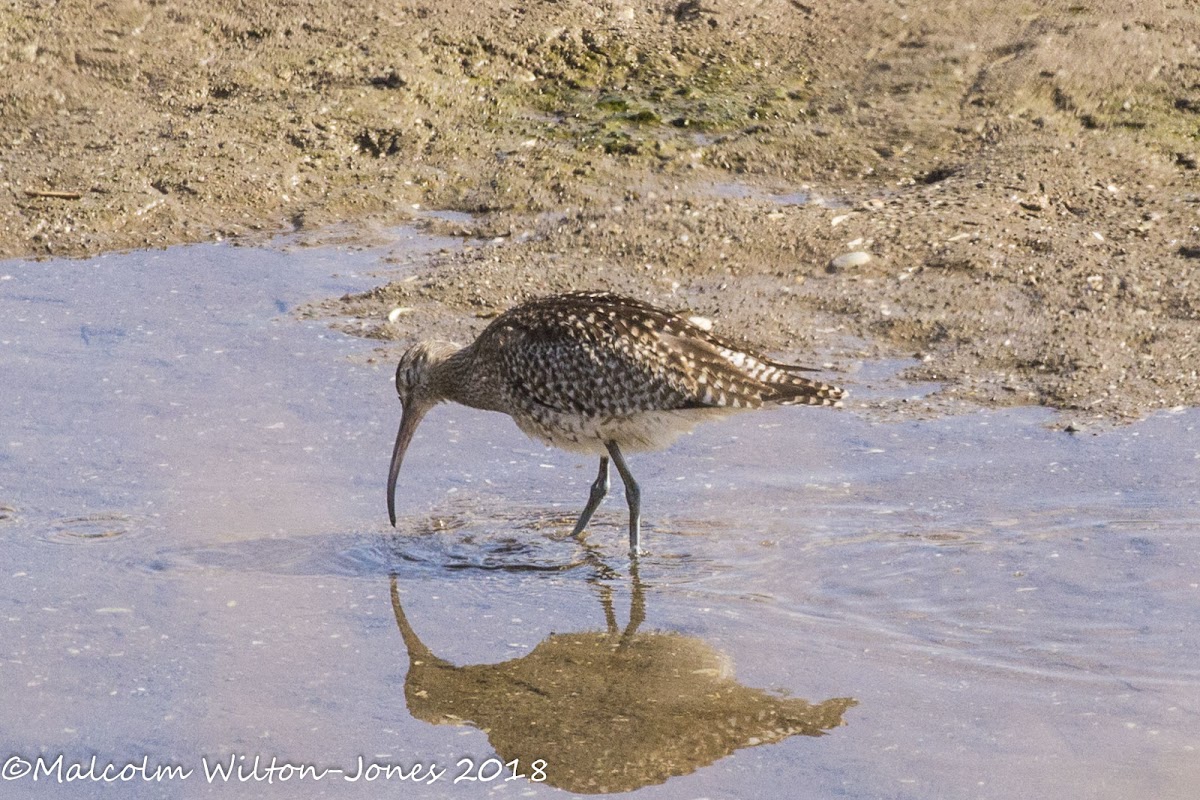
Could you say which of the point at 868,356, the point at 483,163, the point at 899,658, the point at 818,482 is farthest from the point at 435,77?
the point at 899,658

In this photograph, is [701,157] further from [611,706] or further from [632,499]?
[611,706]

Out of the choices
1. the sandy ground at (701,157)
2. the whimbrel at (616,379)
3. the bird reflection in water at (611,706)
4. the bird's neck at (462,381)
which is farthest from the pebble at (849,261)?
the bird reflection in water at (611,706)

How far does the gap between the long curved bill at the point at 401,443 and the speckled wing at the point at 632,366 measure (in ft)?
2.02

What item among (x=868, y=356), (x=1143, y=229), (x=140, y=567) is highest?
(x=1143, y=229)

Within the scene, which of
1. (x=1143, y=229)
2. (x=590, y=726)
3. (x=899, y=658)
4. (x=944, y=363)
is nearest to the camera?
(x=590, y=726)

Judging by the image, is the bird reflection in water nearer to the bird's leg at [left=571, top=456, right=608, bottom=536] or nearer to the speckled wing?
the bird's leg at [left=571, top=456, right=608, bottom=536]

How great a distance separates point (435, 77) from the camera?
12.0 meters

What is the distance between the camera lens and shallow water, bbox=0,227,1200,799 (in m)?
5.77

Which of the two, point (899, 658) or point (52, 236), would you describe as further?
point (52, 236)

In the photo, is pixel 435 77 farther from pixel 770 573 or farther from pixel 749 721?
pixel 749 721

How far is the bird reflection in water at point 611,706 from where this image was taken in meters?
5.78

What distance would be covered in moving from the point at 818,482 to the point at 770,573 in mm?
915

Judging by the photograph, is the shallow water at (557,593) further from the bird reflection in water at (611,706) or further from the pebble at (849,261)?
the pebble at (849,261)

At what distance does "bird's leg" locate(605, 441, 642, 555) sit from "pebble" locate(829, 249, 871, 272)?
2.91 m
